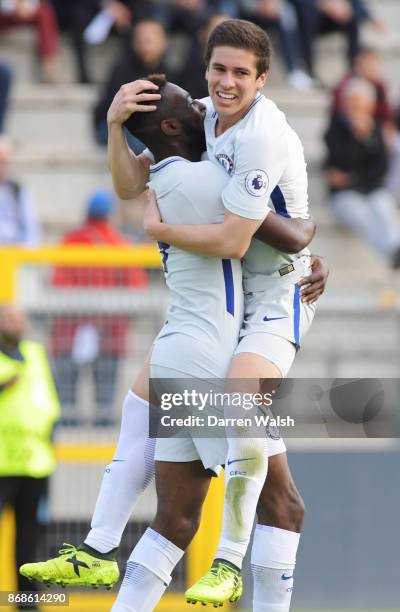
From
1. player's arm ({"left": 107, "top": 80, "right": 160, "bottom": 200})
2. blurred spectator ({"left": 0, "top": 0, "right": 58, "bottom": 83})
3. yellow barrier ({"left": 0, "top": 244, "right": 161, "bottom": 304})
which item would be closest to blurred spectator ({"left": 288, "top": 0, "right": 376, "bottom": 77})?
blurred spectator ({"left": 0, "top": 0, "right": 58, "bottom": 83})

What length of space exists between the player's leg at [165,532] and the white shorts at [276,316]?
50 cm

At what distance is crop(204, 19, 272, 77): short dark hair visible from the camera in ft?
16.2

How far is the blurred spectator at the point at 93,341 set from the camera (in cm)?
886

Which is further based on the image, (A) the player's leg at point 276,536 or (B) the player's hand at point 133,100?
(A) the player's leg at point 276,536

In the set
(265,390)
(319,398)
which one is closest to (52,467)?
(319,398)

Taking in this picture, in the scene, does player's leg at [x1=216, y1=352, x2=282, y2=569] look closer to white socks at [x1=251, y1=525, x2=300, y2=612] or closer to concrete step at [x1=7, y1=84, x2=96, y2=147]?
white socks at [x1=251, y1=525, x2=300, y2=612]

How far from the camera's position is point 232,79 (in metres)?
4.96

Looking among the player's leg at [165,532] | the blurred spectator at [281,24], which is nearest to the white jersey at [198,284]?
the player's leg at [165,532]

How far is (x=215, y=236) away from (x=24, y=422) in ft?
13.1

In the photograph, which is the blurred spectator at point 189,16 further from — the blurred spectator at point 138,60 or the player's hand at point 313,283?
the player's hand at point 313,283

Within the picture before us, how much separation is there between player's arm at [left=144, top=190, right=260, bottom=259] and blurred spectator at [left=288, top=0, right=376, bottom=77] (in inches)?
327

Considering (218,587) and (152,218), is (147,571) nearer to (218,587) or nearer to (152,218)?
(218,587)

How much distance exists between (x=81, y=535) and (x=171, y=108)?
453cm

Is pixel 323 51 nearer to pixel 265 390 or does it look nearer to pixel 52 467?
pixel 52 467
